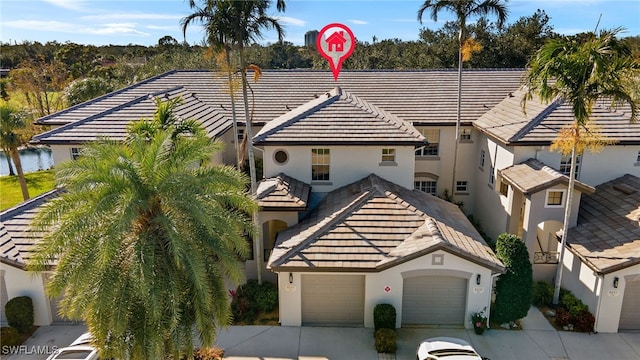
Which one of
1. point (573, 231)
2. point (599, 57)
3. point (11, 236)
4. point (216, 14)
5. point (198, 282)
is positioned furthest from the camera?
point (573, 231)

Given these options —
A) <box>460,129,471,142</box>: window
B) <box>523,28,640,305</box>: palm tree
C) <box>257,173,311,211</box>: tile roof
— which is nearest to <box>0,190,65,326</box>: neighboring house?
<box>257,173,311,211</box>: tile roof

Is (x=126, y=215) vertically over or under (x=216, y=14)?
under

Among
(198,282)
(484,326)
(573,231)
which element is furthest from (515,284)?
(198,282)

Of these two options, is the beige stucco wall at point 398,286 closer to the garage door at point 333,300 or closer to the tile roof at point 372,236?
the garage door at point 333,300

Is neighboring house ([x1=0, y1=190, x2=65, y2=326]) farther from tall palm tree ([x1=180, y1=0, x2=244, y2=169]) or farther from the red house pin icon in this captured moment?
the red house pin icon

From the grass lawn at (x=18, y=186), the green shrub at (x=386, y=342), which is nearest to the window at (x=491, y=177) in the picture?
the green shrub at (x=386, y=342)

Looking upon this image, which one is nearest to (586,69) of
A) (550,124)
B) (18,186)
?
(550,124)

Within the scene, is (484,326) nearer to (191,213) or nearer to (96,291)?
(191,213)
